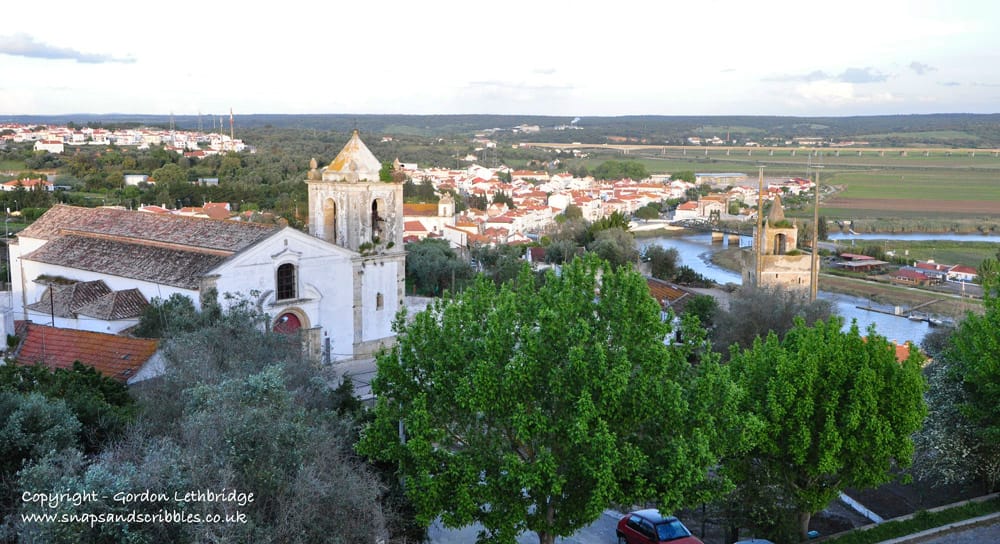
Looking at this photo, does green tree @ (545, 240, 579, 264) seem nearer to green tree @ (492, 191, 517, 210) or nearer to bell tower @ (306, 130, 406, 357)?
bell tower @ (306, 130, 406, 357)

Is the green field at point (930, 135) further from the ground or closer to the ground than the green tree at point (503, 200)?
further from the ground

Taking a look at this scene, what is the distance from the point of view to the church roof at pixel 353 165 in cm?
2188

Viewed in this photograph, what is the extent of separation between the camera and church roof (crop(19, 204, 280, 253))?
2014cm

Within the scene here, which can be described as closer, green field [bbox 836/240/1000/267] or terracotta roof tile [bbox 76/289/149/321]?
terracotta roof tile [bbox 76/289/149/321]

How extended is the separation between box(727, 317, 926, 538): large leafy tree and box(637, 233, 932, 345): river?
2947 mm

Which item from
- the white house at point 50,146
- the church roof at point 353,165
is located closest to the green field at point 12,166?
the white house at point 50,146

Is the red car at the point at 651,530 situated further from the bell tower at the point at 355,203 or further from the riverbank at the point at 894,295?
the riverbank at the point at 894,295

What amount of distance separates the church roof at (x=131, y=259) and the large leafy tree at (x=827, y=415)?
1250 centimetres

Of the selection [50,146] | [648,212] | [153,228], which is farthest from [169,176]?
[648,212]

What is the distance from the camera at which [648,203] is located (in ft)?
317

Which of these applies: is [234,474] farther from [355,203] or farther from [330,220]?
[330,220]

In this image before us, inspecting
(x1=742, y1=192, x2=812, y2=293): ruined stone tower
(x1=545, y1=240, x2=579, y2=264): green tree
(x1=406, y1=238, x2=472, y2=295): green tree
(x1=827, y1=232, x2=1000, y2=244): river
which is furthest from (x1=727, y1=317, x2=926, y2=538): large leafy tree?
(x1=827, y1=232, x2=1000, y2=244): river

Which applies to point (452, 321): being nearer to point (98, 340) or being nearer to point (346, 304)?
point (98, 340)

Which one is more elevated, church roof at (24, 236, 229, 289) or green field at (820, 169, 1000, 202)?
church roof at (24, 236, 229, 289)
